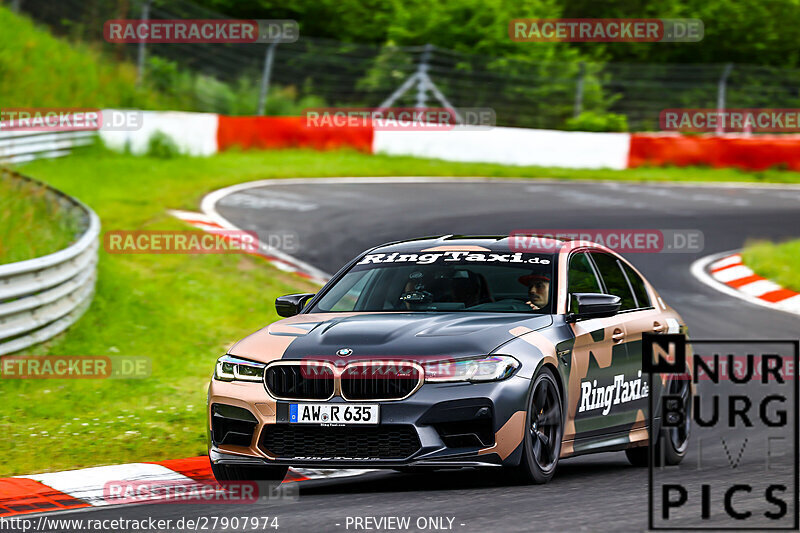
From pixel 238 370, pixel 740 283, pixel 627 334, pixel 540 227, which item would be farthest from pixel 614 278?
pixel 540 227

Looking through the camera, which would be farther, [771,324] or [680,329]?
[771,324]

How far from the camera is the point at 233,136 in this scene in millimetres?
25625

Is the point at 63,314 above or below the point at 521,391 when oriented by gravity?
below

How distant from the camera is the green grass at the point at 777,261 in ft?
52.8

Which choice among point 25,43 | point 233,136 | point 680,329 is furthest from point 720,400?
point 25,43

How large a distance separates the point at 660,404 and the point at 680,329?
732 mm

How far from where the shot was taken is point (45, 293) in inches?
438

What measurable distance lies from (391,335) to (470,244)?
1489mm

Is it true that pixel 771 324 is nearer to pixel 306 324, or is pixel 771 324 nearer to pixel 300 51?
pixel 306 324

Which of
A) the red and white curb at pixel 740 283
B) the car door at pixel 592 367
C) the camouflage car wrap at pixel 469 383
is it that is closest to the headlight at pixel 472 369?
the camouflage car wrap at pixel 469 383

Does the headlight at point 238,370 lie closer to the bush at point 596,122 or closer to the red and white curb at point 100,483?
the red and white curb at point 100,483

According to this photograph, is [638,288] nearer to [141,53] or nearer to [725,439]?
[725,439]

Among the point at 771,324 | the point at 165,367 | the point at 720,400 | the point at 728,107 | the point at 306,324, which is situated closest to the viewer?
the point at 306,324

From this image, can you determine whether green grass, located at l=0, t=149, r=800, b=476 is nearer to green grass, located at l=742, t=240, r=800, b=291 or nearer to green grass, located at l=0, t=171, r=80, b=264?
green grass, located at l=0, t=171, r=80, b=264
